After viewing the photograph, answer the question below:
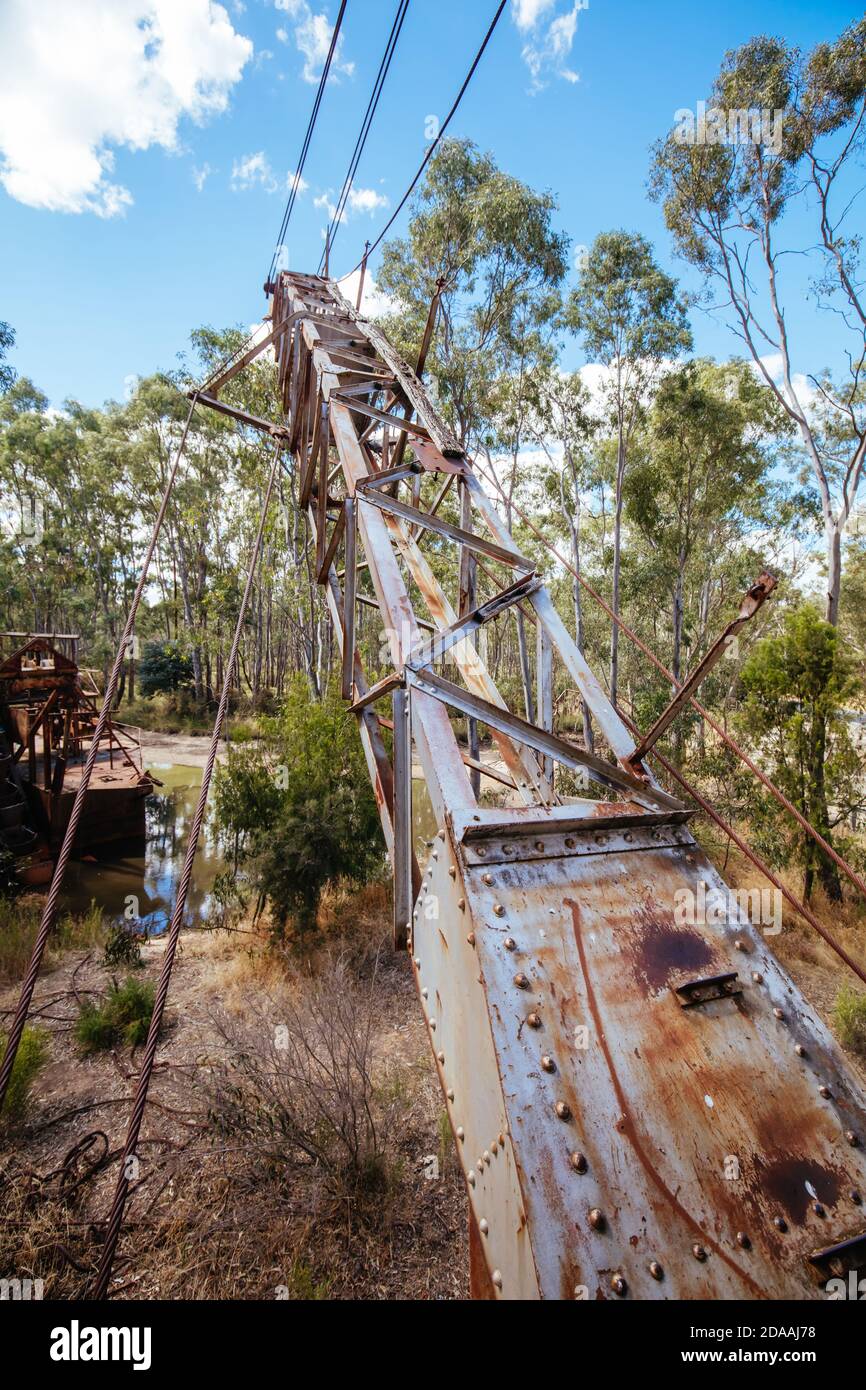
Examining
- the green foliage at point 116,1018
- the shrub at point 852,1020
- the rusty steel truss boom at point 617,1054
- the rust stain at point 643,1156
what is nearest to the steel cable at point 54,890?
the rusty steel truss boom at point 617,1054

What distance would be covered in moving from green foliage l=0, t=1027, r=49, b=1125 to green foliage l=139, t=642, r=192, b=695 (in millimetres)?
25955

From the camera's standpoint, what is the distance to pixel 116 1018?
662 centimetres

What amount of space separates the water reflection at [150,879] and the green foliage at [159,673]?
47.9ft

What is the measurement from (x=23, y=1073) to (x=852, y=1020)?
28.9 ft

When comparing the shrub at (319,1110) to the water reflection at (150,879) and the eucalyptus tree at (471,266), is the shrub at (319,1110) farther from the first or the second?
the eucalyptus tree at (471,266)

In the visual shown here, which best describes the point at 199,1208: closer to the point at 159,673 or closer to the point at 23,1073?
the point at 23,1073

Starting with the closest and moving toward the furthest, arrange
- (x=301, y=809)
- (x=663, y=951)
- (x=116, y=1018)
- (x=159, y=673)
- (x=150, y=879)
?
(x=663, y=951)
(x=116, y=1018)
(x=301, y=809)
(x=150, y=879)
(x=159, y=673)

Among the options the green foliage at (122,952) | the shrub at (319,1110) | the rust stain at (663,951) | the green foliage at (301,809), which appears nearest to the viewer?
the rust stain at (663,951)

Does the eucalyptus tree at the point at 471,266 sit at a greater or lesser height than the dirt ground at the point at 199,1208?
greater

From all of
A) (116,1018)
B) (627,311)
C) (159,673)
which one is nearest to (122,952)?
(116,1018)

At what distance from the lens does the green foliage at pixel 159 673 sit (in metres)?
29.9

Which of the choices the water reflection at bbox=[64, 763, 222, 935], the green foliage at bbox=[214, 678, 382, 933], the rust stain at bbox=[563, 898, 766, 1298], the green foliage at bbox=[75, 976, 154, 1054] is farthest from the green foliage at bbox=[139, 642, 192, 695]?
the rust stain at bbox=[563, 898, 766, 1298]

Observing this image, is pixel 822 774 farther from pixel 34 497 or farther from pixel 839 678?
→ pixel 34 497

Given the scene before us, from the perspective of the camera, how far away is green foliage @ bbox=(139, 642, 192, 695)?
29938mm
